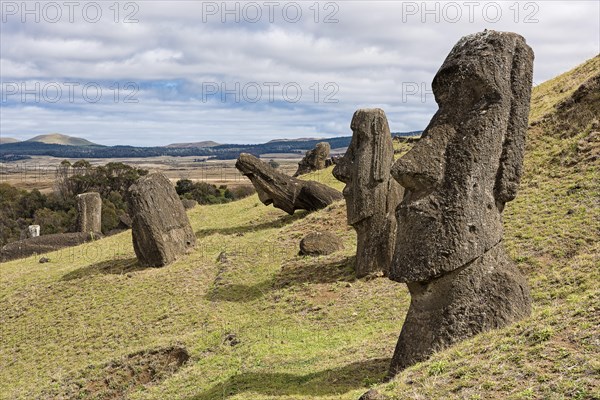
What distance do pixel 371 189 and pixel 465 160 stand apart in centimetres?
897

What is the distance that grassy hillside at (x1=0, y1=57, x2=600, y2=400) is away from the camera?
8.08 m

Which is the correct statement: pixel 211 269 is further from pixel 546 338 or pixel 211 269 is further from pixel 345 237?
pixel 546 338

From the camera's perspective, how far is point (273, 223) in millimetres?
29406

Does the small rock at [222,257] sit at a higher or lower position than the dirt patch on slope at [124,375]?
higher

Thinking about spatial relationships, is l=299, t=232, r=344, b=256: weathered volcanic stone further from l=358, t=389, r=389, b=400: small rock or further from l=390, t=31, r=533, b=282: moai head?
l=358, t=389, r=389, b=400: small rock

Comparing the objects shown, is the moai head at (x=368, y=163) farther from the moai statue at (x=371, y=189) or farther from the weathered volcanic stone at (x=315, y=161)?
the weathered volcanic stone at (x=315, y=161)

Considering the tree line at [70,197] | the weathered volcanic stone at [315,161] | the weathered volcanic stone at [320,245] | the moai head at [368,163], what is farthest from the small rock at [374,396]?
the tree line at [70,197]

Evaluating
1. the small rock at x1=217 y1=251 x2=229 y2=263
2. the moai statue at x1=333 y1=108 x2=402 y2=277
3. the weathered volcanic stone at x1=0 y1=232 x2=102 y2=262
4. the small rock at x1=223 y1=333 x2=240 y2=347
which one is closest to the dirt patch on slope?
the small rock at x1=223 y1=333 x2=240 y2=347

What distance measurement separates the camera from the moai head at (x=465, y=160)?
9.46 metres

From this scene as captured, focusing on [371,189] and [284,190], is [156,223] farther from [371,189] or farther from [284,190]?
[371,189]

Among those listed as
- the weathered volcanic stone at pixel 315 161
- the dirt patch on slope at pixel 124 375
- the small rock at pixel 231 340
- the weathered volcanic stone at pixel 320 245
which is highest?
the weathered volcanic stone at pixel 315 161

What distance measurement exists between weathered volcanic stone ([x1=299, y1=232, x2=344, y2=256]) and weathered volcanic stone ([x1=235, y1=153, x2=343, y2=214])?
22.0 feet

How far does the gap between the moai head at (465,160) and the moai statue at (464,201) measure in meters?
0.01

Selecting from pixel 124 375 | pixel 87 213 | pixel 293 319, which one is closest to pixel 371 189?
pixel 293 319
